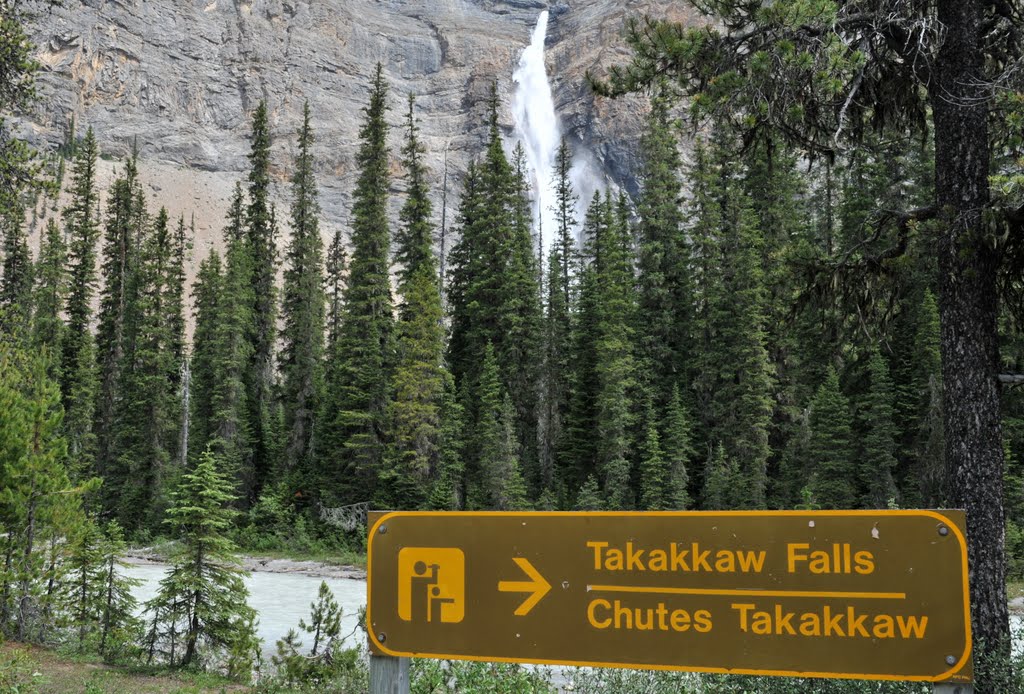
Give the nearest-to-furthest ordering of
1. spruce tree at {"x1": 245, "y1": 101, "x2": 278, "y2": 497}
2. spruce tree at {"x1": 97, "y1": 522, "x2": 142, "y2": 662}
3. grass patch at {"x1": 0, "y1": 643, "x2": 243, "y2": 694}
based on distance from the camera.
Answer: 1. grass patch at {"x1": 0, "y1": 643, "x2": 243, "y2": 694}
2. spruce tree at {"x1": 97, "y1": 522, "x2": 142, "y2": 662}
3. spruce tree at {"x1": 245, "y1": 101, "x2": 278, "y2": 497}

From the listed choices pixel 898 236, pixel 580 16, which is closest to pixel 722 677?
pixel 898 236

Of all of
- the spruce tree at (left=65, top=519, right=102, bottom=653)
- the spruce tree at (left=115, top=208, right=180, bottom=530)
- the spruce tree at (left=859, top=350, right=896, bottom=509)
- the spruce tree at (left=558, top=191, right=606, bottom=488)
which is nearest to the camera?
the spruce tree at (left=65, top=519, right=102, bottom=653)

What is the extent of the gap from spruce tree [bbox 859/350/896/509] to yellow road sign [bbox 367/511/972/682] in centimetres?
2648

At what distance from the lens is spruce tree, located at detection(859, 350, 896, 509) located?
27.0m

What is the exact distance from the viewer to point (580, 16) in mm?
150625

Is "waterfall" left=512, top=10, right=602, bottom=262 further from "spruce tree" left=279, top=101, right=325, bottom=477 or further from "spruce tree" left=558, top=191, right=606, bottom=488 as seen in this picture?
"spruce tree" left=558, top=191, right=606, bottom=488

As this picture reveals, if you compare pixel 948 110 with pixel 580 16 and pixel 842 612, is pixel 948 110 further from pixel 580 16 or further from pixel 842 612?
pixel 580 16

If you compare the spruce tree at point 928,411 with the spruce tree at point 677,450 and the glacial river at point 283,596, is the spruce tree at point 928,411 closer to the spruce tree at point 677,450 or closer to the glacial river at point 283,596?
the spruce tree at point 677,450

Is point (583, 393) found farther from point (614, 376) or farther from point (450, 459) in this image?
point (450, 459)

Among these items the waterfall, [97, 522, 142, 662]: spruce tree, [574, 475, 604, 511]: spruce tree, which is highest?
the waterfall

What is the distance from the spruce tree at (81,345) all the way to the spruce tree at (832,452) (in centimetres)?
3461

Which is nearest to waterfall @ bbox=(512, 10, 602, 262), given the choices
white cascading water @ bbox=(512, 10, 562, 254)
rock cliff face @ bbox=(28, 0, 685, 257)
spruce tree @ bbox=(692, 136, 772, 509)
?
white cascading water @ bbox=(512, 10, 562, 254)

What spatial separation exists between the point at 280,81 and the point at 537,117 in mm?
40905

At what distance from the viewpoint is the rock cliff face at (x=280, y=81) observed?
378ft
